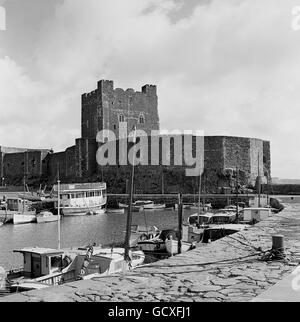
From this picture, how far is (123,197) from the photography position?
138 ft

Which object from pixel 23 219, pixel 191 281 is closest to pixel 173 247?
pixel 191 281

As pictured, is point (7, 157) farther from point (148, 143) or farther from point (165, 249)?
point (165, 249)

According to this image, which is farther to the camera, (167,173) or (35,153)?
(35,153)

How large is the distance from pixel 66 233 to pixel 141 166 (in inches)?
842

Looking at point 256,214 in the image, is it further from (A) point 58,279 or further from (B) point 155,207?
(B) point 155,207

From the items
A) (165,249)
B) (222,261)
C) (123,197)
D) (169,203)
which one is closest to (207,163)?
(169,203)

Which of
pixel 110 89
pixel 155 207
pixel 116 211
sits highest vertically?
pixel 110 89

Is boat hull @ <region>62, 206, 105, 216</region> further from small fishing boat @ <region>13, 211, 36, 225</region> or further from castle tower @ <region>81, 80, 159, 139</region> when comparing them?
castle tower @ <region>81, 80, 159, 139</region>

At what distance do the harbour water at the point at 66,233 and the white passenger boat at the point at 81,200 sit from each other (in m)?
3.55

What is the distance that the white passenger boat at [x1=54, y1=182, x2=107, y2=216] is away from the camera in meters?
36.2

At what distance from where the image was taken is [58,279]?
32.8 feet

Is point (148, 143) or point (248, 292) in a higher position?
point (148, 143)

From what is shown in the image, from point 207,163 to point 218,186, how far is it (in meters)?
2.68

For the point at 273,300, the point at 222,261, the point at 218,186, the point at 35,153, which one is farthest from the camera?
the point at 35,153
